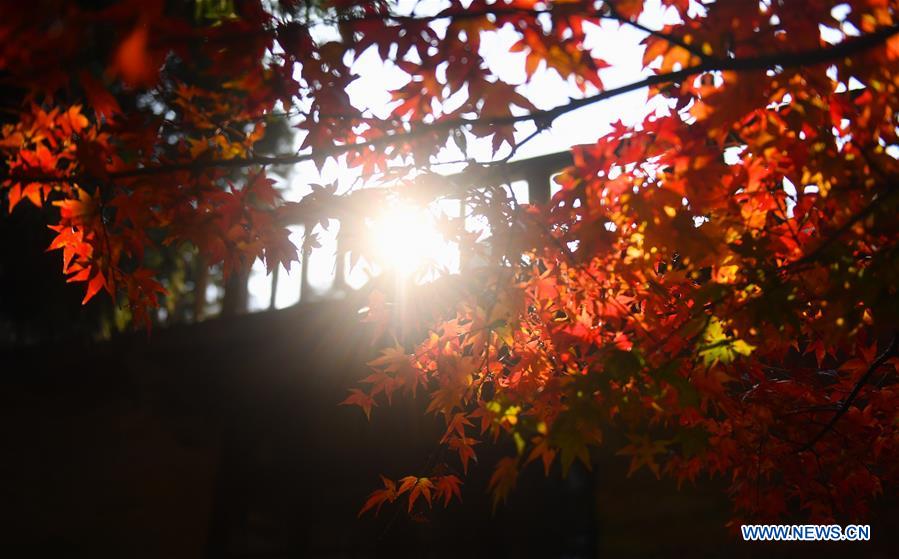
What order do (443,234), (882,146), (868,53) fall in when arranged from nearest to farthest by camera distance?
(868,53), (882,146), (443,234)

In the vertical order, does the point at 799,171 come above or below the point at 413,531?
above

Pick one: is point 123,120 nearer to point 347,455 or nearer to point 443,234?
point 443,234

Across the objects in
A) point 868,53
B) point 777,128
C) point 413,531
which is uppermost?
point 868,53

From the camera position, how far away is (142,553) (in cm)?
657

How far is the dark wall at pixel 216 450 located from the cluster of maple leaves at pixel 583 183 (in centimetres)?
345

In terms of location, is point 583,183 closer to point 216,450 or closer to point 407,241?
point 407,241

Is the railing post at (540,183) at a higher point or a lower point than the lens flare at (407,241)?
higher

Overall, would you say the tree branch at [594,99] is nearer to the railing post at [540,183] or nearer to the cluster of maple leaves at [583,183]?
the cluster of maple leaves at [583,183]

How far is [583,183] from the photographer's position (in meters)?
1.96

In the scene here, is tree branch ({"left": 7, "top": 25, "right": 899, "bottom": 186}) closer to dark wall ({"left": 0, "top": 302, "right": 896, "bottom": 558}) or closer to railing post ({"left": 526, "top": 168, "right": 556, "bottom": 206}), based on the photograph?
railing post ({"left": 526, "top": 168, "right": 556, "bottom": 206})

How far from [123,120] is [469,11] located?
130 centimetres

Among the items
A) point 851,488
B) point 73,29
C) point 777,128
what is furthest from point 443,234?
point 851,488

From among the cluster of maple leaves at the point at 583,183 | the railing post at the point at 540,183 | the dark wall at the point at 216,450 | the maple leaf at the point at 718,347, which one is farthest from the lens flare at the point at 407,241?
the dark wall at the point at 216,450

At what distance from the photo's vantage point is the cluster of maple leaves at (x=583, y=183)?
1.67m
